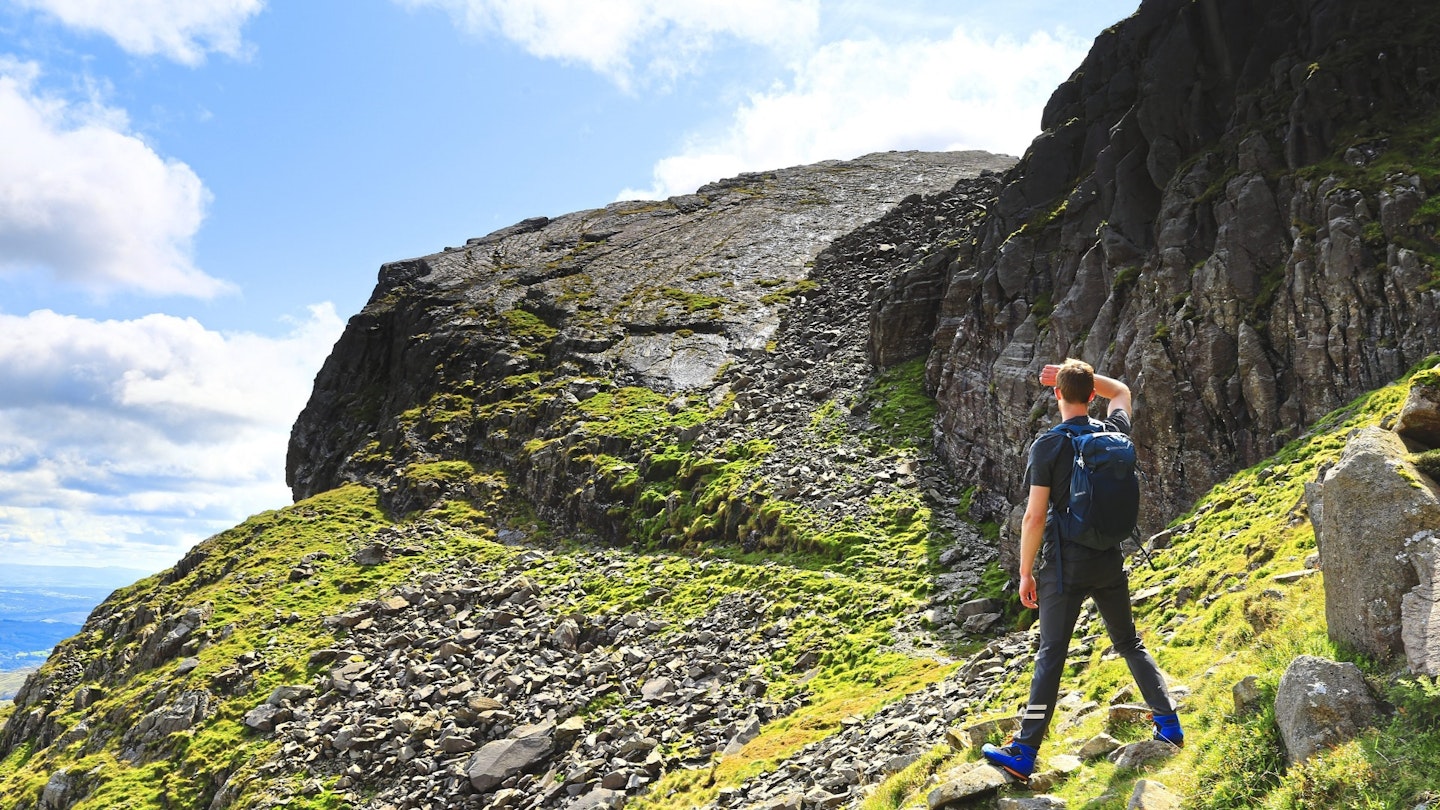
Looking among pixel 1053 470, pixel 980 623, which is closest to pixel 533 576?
pixel 980 623

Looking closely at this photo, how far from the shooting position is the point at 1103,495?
828 centimetres

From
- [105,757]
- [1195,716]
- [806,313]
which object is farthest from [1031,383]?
[105,757]

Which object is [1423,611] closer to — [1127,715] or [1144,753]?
Answer: [1144,753]

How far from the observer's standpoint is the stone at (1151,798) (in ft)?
22.7

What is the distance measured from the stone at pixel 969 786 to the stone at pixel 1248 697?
7.82ft

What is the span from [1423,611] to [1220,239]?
2549 cm

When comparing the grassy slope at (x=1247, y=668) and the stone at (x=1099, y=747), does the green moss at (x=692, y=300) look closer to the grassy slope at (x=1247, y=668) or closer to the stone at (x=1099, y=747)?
the grassy slope at (x=1247, y=668)

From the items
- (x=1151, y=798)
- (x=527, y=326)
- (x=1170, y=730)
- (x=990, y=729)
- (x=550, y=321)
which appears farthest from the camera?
(x=550, y=321)

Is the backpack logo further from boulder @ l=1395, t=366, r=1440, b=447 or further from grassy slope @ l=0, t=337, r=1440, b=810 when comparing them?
boulder @ l=1395, t=366, r=1440, b=447

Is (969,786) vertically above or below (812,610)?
above

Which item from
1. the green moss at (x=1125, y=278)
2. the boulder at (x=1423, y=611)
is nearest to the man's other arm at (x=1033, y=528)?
the boulder at (x=1423, y=611)

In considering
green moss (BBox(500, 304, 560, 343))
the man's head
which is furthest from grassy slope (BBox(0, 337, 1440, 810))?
green moss (BBox(500, 304, 560, 343))

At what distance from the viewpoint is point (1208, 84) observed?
34094 millimetres

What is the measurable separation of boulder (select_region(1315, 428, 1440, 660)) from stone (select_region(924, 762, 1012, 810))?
3497 mm
